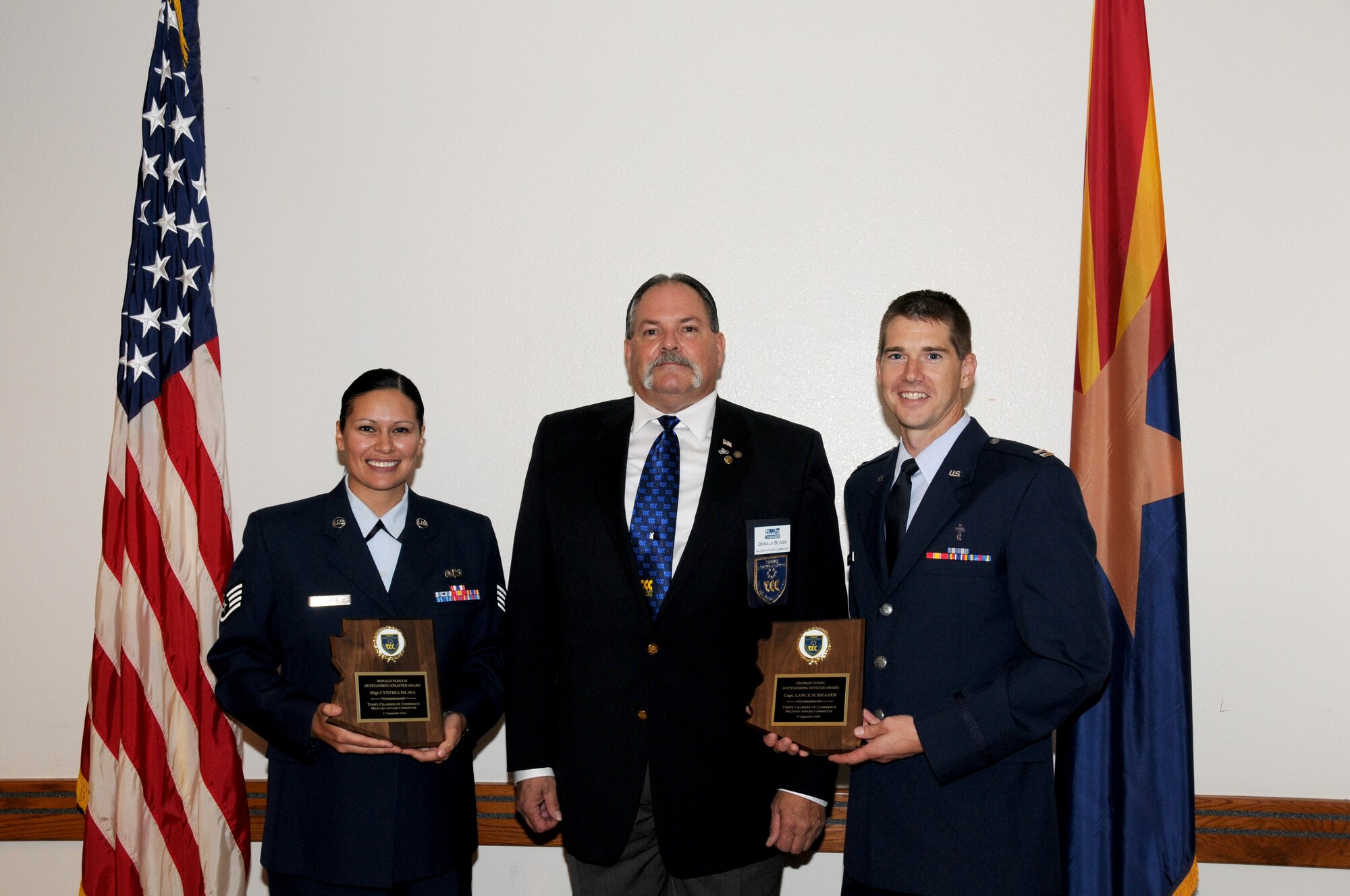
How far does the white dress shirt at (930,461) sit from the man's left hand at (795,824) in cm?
70

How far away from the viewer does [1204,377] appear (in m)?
3.12

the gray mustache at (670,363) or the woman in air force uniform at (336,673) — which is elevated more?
the gray mustache at (670,363)

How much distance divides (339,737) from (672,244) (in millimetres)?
1895

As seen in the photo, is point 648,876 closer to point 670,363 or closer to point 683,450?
point 683,450

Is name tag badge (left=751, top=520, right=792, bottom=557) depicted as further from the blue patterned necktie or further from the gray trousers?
the gray trousers

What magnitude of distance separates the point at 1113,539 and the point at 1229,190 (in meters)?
1.30

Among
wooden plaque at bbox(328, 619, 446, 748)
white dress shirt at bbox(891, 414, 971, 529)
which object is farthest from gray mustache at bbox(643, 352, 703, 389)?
wooden plaque at bbox(328, 619, 446, 748)

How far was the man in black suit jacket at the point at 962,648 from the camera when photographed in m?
1.92

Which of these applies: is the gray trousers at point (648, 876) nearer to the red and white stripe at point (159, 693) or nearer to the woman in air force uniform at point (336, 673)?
the woman in air force uniform at point (336, 673)

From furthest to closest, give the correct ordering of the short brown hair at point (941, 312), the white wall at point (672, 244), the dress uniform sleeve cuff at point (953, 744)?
the white wall at point (672, 244), the short brown hair at point (941, 312), the dress uniform sleeve cuff at point (953, 744)

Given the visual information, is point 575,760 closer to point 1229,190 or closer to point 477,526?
point 477,526

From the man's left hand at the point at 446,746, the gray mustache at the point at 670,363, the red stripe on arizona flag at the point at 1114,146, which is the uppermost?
the red stripe on arizona flag at the point at 1114,146

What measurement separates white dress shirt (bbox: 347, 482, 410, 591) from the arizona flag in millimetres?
1920

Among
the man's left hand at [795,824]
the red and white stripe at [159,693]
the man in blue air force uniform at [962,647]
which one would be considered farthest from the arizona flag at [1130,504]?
the red and white stripe at [159,693]
